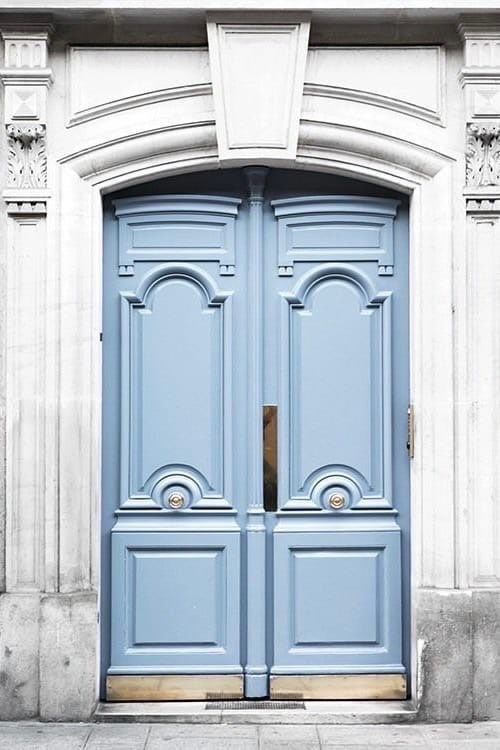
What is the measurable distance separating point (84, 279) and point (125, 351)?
50cm

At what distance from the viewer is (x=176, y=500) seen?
6.15 meters

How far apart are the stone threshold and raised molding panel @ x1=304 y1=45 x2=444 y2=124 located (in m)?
3.46

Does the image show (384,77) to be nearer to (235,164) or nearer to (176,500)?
(235,164)

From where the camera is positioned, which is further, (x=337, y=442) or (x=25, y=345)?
(x=337, y=442)

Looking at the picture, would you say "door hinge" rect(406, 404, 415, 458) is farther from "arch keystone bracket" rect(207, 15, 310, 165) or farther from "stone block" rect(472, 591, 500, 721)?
"arch keystone bracket" rect(207, 15, 310, 165)

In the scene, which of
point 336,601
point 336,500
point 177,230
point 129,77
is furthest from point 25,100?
point 336,601

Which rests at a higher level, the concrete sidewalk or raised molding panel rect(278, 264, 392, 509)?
raised molding panel rect(278, 264, 392, 509)

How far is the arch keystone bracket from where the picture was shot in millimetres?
5910

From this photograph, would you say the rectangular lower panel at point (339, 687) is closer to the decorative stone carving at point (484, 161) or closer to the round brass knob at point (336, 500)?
the round brass knob at point (336, 500)

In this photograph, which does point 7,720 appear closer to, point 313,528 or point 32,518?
point 32,518

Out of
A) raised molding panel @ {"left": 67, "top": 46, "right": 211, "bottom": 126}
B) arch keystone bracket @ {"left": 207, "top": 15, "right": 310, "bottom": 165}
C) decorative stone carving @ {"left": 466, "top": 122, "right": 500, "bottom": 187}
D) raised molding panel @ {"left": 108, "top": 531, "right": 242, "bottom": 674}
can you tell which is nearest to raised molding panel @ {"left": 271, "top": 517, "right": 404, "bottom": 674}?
raised molding panel @ {"left": 108, "top": 531, "right": 242, "bottom": 674}

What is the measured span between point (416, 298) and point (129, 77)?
2131mm

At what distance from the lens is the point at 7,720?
5.87 meters

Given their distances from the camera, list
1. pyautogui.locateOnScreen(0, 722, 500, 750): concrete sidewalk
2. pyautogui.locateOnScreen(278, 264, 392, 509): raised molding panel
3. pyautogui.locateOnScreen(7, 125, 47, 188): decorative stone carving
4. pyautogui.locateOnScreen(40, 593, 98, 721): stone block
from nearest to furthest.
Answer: pyautogui.locateOnScreen(0, 722, 500, 750): concrete sidewalk → pyautogui.locateOnScreen(40, 593, 98, 721): stone block → pyautogui.locateOnScreen(7, 125, 47, 188): decorative stone carving → pyautogui.locateOnScreen(278, 264, 392, 509): raised molding panel
